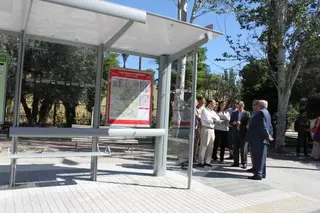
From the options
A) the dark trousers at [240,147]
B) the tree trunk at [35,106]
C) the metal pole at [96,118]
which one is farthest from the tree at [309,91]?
the metal pole at [96,118]

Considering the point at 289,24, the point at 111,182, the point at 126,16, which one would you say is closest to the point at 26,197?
the point at 111,182

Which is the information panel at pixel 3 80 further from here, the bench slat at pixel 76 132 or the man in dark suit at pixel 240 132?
the man in dark suit at pixel 240 132

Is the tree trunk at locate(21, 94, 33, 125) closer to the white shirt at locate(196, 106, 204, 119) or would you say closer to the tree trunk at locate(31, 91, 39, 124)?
the tree trunk at locate(31, 91, 39, 124)

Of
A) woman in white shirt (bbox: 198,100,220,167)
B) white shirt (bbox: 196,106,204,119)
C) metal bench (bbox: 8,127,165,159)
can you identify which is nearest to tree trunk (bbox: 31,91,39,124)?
white shirt (bbox: 196,106,204,119)

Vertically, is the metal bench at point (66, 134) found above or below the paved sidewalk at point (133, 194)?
above

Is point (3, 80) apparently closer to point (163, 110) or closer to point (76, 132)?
point (76, 132)

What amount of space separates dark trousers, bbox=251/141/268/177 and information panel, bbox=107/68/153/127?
250 cm

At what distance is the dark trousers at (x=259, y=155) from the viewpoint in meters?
7.64

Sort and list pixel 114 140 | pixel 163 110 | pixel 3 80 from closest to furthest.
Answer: pixel 3 80
pixel 163 110
pixel 114 140

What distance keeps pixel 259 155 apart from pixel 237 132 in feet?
5.04

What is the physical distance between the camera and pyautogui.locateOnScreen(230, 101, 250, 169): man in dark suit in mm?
8844

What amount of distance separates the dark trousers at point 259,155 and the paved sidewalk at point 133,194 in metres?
0.33

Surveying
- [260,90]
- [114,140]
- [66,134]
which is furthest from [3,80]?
[260,90]

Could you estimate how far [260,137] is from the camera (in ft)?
25.1
